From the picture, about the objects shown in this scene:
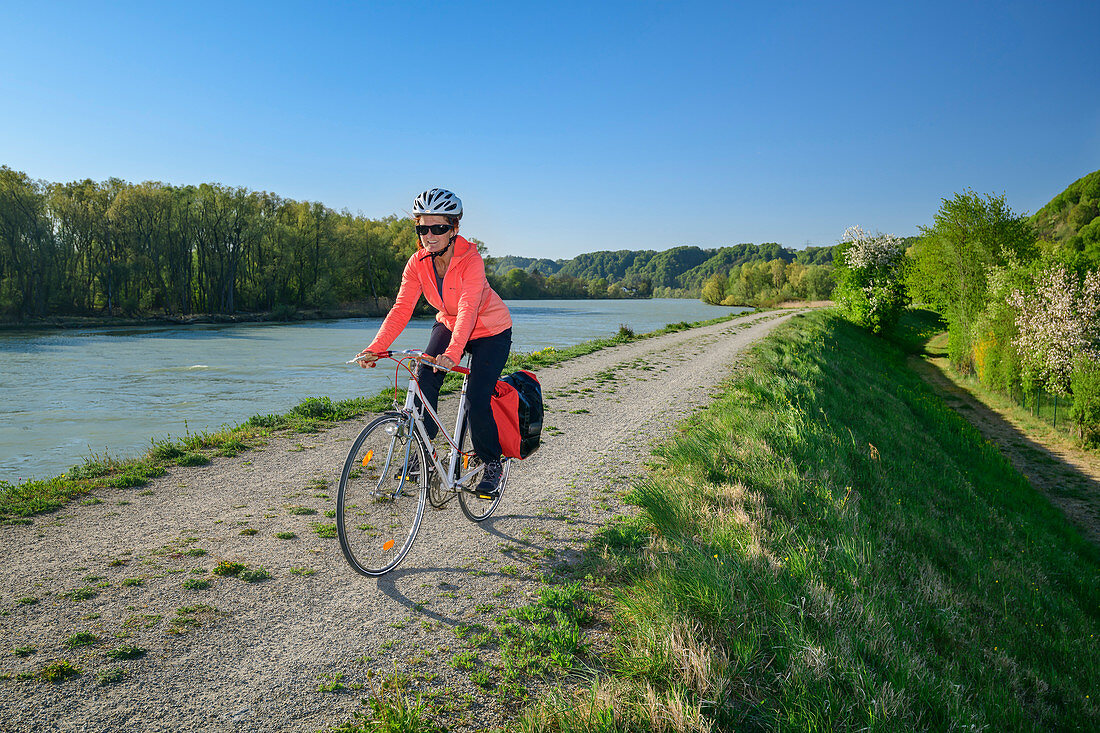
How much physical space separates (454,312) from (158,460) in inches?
191

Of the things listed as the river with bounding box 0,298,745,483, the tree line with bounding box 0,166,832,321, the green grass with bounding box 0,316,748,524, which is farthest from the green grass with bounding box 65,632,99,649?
the tree line with bounding box 0,166,832,321

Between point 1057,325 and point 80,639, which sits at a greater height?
point 1057,325

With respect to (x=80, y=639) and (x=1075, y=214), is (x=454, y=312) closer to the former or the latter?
(x=80, y=639)

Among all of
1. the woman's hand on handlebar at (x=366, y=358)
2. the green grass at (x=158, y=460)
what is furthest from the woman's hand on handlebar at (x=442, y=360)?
the green grass at (x=158, y=460)

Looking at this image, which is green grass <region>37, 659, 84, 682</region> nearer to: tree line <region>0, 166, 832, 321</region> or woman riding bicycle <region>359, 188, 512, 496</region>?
woman riding bicycle <region>359, 188, 512, 496</region>

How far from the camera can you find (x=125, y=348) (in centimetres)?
2672

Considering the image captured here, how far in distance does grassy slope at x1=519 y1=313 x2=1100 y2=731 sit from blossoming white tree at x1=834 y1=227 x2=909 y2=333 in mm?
31081

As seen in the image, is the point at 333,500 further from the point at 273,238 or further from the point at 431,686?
the point at 273,238

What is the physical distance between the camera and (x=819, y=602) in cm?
308

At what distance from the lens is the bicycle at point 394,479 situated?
3326 millimetres

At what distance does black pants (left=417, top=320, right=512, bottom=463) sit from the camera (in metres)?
3.91

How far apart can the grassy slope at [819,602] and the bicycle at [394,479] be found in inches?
52.4

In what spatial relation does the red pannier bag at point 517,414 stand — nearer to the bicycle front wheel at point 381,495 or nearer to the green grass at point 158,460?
the bicycle front wheel at point 381,495

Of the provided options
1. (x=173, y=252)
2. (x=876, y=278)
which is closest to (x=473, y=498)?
(x=876, y=278)
